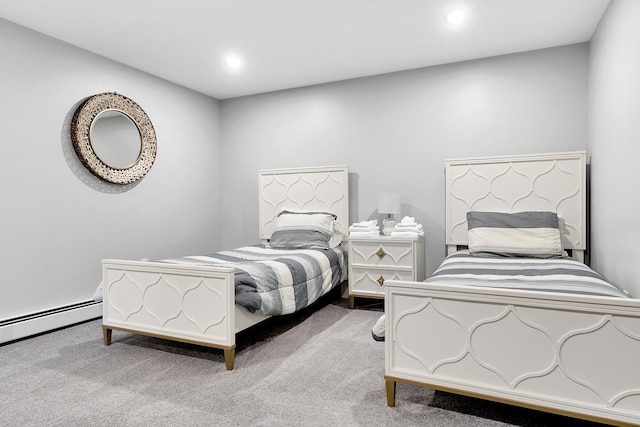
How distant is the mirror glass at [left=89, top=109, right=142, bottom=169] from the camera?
11.8 ft

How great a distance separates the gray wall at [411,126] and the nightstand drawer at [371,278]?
2.01 feet

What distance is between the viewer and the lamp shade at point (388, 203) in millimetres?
3891

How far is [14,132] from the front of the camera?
3.04m

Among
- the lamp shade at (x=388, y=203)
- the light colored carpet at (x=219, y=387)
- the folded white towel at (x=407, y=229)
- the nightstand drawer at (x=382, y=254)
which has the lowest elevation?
A: the light colored carpet at (x=219, y=387)

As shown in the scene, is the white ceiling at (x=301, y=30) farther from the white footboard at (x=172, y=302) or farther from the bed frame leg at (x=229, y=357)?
the bed frame leg at (x=229, y=357)

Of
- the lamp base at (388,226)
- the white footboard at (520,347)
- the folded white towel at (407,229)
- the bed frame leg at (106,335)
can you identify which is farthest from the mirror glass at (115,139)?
the white footboard at (520,347)

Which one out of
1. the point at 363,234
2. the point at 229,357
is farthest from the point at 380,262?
the point at 229,357

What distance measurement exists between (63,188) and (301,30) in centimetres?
248

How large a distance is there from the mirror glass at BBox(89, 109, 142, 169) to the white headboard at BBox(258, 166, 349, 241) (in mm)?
1431

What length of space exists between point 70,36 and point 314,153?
258 centimetres

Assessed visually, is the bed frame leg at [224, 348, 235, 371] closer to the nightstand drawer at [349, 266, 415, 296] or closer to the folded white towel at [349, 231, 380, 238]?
the nightstand drawer at [349, 266, 415, 296]

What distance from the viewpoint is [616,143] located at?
2.58 meters

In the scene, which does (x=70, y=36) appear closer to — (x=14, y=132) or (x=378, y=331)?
(x=14, y=132)

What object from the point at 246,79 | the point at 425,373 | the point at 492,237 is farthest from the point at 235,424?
the point at 246,79
